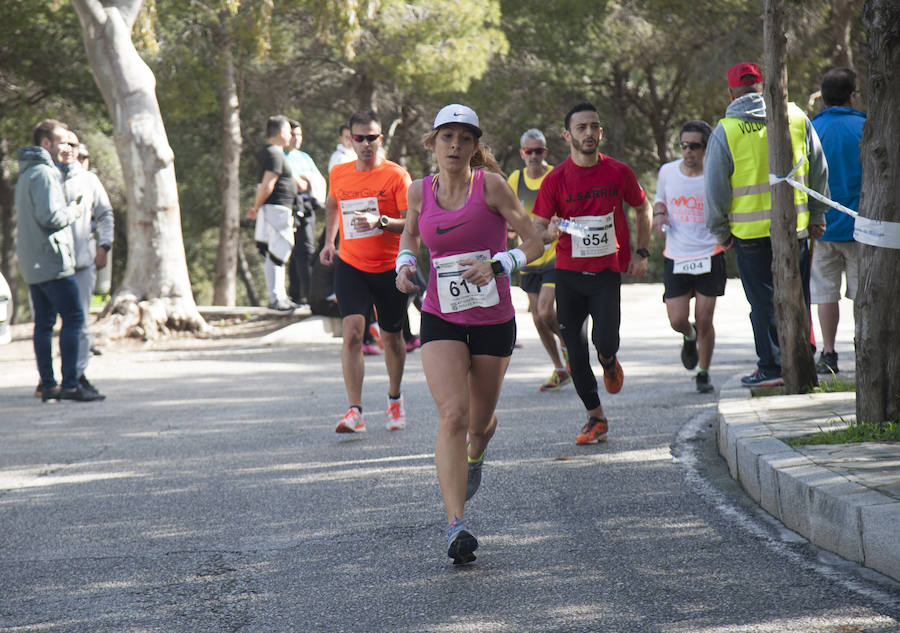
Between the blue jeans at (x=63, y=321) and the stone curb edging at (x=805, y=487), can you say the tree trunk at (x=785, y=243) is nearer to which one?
the stone curb edging at (x=805, y=487)

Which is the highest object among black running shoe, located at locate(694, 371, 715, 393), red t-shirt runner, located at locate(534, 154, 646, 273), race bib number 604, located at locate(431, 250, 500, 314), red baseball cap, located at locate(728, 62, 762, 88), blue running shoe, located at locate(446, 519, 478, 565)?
red baseball cap, located at locate(728, 62, 762, 88)

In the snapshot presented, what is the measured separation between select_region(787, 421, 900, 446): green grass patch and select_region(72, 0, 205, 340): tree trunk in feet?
34.2

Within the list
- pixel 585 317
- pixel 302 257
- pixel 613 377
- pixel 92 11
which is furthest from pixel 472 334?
pixel 92 11

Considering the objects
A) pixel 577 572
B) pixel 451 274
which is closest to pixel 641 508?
pixel 577 572

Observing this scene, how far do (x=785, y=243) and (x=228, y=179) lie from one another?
17.1m

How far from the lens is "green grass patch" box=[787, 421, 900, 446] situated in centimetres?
592

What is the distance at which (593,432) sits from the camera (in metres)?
7.29

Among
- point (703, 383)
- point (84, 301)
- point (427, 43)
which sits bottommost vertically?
point (703, 383)

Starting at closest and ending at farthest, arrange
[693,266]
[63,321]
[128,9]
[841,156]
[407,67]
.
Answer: [841,156] → [693,266] → [63,321] → [128,9] → [407,67]

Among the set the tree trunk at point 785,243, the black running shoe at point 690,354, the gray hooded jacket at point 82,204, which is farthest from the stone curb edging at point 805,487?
the gray hooded jacket at point 82,204

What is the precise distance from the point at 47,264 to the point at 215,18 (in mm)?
13664

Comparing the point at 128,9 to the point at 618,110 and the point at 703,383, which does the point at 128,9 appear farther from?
the point at 618,110

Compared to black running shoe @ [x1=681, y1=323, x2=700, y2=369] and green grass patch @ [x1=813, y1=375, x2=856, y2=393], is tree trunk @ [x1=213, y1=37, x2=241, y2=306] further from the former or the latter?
green grass patch @ [x1=813, y1=375, x2=856, y2=393]

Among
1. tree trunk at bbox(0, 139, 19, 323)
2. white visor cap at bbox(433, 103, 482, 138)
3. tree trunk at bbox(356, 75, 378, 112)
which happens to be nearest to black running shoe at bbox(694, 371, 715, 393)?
white visor cap at bbox(433, 103, 482, 138)
